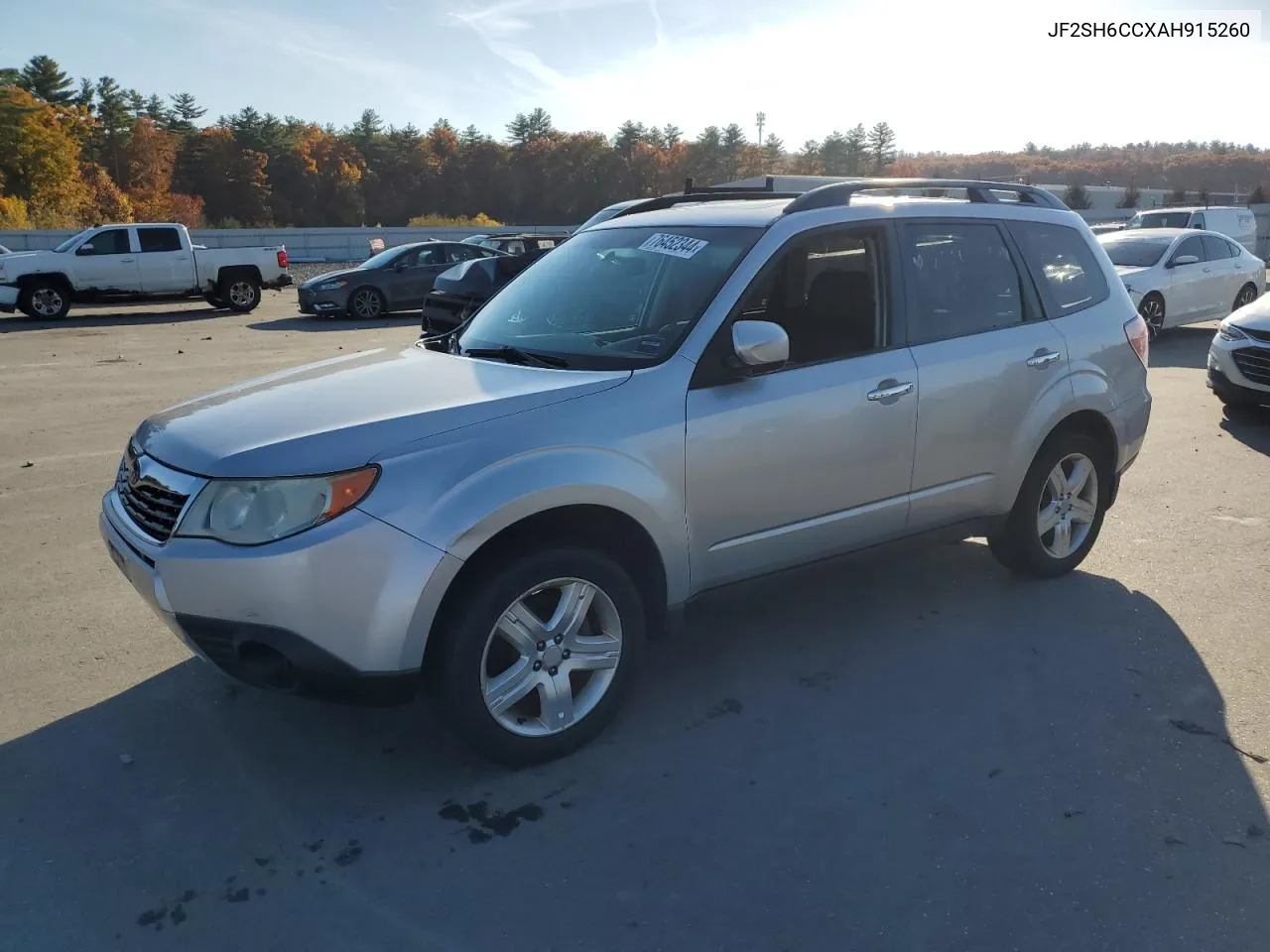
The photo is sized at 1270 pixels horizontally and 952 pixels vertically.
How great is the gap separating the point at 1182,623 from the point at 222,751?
13.6 feet

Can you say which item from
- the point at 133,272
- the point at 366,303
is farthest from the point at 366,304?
the point at 133,272

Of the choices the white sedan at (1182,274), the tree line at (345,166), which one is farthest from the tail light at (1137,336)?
the tree line at (345,166)

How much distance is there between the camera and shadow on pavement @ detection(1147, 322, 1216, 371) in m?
13.3

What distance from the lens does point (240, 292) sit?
21.0m

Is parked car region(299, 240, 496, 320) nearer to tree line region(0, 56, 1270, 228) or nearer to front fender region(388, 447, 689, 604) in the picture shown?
front fender region(388, 447, 689, 604)

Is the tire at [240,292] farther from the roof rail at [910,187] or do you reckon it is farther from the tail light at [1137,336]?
the tail light at [1137,336]

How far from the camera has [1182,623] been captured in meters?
4.68

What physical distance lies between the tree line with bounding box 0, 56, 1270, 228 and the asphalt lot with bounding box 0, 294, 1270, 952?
68.4 m

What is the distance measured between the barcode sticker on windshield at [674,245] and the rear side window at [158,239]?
61.2 feet

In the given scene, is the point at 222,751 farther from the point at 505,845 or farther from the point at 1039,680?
the point at 1039,680

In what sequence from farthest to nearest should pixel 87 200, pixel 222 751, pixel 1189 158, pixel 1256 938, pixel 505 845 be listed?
pixel 1189 158, pixel 87 200, pixel 222 751, pixel 505 845, pixel 1256 938

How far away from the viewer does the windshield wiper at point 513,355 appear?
3.88 meters

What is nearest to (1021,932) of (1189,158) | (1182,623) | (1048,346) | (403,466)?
(403,466)

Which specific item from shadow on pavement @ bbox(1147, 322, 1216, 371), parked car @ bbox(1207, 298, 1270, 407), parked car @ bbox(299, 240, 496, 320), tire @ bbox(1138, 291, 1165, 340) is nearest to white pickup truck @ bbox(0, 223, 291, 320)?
parked car @ bbox(299, 240, 496, 320)
